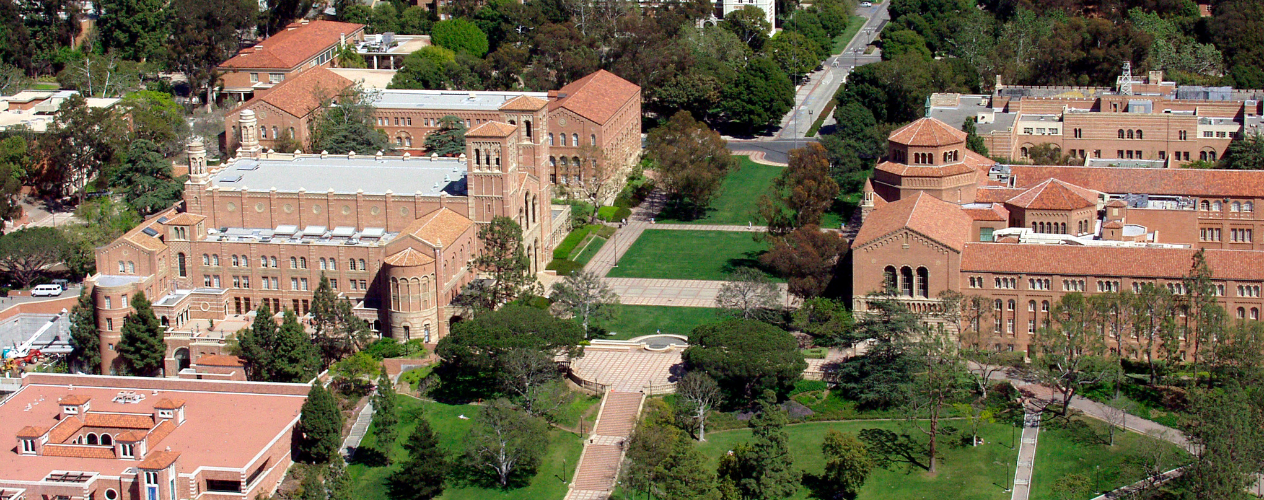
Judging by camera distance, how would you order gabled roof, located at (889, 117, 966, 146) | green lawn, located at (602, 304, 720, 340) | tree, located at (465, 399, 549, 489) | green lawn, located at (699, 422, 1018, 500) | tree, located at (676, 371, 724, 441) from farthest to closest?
gabled roof, located at (889, 117, 966, 146)
green lawn, located at (602, 304, 720, 340)
tree, located at (676, 371, 724, 441)
tree, located at (465, 399, 549, 489)
green lawn, located at (699, 422, 1018, 500)

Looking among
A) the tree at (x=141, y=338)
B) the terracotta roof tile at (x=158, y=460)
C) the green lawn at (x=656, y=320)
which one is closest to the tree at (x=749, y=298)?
the green lawn at (x=656, y=320)

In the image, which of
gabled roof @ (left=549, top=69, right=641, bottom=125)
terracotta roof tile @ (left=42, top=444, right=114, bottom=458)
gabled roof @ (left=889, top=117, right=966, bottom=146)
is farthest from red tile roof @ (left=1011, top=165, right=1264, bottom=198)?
terracotta roof tile @ (left=42, top=444, right=114, bottom=458)

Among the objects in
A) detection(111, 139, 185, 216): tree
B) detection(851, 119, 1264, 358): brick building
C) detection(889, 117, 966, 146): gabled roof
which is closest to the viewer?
detection(851, 119, 1264, 358): brick building

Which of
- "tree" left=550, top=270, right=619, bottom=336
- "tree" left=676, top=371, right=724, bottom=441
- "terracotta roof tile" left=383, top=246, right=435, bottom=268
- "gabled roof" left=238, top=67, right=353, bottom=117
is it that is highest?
"gabled roof" left=238, top=67, right=353, bottom=117

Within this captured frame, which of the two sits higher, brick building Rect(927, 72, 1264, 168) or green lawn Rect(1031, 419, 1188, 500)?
brick building Rect(927, 72, 1264, 168)

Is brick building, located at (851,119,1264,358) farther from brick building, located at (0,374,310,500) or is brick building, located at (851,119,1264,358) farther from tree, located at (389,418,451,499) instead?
brick building, located at (0,374,310,500)

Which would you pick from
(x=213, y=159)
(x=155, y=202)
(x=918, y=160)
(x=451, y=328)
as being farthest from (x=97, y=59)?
(x=918, y=160)

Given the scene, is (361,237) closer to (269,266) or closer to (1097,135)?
(269,266)
